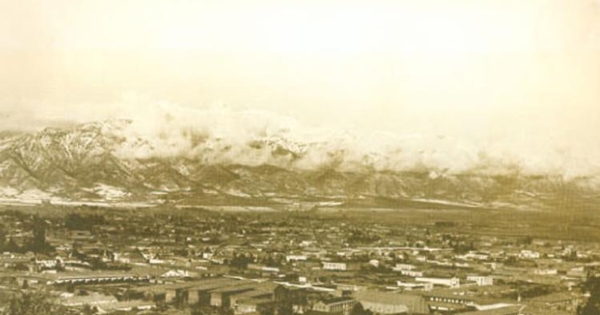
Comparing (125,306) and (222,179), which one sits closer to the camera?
(125,306)

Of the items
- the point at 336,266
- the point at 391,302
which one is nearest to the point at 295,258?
the point at 336,266

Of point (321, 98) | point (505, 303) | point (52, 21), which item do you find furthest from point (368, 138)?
point (52, 21)

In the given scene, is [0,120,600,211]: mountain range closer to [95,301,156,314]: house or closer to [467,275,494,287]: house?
[467,275,494,287]: house

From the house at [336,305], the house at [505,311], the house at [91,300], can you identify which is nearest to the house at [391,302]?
the house at [336,305]

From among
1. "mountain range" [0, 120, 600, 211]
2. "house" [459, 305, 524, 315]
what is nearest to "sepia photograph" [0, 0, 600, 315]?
"mountain range" [0, 120, 600, 211]

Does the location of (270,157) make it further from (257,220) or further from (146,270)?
(146,270)

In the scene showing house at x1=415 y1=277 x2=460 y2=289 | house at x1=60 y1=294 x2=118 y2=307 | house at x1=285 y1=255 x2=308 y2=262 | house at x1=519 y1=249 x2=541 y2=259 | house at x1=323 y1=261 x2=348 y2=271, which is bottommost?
house at x1=60 y1=294 x2=118 y2=307

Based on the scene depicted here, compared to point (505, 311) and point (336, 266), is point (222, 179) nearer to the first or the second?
point (336, 266)
